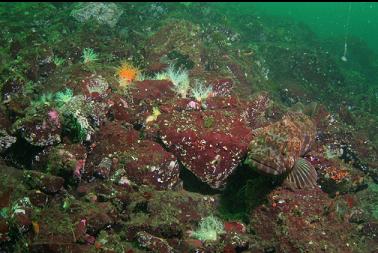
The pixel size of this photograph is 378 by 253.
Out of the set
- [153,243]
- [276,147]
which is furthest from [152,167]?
[276,147]

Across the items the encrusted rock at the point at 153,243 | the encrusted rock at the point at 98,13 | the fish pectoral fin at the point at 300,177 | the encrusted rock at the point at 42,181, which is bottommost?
the encrusted rock at the point at 153,243

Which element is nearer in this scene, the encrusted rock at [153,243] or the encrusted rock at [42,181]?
the encrusted rock at [153,243]

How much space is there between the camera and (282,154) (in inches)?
251

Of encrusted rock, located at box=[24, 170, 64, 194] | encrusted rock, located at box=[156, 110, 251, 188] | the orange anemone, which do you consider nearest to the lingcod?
encrusted rock, located at box=[156, 110, 251, 188]

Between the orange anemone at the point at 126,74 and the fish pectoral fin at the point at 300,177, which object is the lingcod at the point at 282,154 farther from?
the orange anemone at the point at 126,74

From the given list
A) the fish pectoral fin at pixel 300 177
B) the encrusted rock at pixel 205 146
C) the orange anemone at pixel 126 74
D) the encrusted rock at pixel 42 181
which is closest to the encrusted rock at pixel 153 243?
the encrusted rock at pixel 42 181

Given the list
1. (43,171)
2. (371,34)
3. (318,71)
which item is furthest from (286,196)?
(371,34)

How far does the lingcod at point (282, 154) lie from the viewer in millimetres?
6148

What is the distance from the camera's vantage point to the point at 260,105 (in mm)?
8906

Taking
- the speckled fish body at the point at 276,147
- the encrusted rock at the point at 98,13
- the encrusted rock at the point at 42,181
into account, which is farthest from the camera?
the encrusted rock at the point at 98,13

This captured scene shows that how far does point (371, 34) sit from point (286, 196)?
42.3m

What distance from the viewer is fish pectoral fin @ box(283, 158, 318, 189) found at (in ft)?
22.0

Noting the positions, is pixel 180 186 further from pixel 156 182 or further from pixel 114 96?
pixel 114 96

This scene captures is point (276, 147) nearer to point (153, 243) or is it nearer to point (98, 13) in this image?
point (153, 243)
